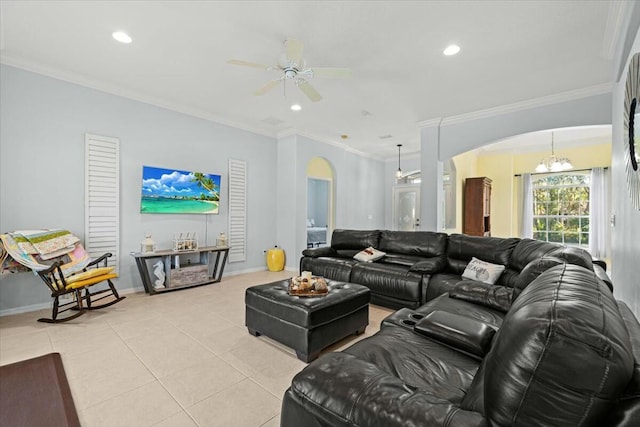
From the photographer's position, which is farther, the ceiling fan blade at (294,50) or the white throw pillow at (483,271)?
the white throw pillow at (483,271)

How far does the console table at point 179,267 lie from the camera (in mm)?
4199

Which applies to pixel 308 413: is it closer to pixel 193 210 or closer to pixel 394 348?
pixel 394 348

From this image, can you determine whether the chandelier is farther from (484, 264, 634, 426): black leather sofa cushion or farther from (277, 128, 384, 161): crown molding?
(484, 264, 634, 426): black leather sofa cushion

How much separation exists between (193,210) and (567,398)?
16.4 ft

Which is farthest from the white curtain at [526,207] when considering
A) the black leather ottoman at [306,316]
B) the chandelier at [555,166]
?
the black leather ottoman at [306,316]

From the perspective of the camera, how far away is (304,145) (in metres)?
6.12

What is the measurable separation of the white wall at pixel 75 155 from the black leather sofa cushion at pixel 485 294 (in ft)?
13.4

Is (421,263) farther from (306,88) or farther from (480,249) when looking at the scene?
(306,88)

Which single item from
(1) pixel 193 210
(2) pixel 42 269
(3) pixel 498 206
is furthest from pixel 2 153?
(3) pixel 498 206

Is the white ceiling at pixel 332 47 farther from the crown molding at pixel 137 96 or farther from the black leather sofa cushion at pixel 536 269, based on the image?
the black leather sofa cushion at pixel 536 269

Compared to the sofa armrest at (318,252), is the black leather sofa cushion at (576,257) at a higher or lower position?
higher

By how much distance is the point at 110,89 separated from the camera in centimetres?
401

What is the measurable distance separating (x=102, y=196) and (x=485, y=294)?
464cm

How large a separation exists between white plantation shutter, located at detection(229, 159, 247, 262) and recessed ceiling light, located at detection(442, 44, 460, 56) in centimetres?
383
